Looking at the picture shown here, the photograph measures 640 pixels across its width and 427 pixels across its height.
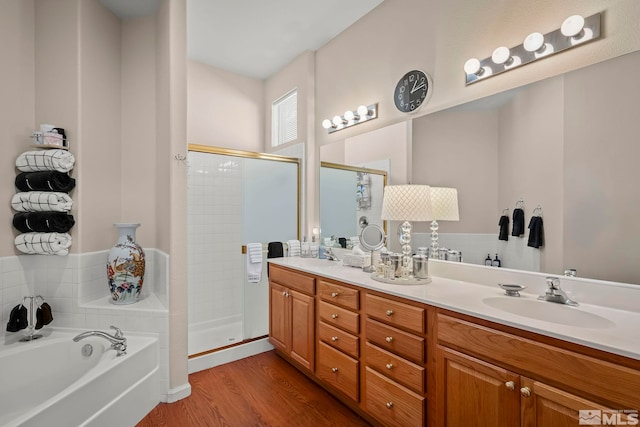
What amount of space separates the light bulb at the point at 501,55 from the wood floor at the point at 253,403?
7.44 feet

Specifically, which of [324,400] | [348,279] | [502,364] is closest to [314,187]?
[348,279]

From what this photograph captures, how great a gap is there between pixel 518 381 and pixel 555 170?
1006mm

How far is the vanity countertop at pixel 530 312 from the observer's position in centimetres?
102

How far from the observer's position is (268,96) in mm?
3836

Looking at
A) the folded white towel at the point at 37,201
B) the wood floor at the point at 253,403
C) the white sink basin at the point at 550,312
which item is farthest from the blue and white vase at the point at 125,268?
the white sink basin at the point at 550,312

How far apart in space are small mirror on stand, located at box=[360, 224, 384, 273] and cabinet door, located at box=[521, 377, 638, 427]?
1.41m

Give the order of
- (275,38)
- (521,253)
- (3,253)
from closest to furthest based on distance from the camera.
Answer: (521,253), (3,253), (275,38)

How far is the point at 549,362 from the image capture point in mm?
1081

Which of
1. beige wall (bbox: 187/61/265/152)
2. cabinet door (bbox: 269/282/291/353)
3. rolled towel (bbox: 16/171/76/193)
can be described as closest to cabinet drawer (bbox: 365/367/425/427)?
cabinet door (bbox: 269/282/291/353)

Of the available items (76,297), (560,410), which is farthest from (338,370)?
(76,297)

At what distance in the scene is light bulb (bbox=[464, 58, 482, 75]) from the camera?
1.82m

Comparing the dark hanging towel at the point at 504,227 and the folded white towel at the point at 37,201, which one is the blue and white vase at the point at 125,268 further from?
the dark hanging towel at the point at 504,227

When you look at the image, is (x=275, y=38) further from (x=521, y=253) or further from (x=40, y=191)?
(x=521, y=253)

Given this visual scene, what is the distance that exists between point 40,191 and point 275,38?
231 cm
